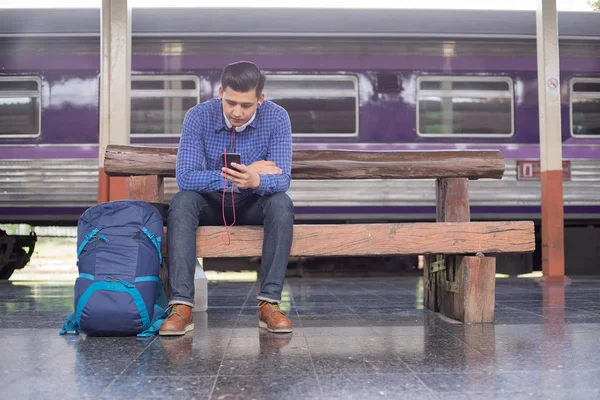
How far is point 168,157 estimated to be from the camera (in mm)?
4016

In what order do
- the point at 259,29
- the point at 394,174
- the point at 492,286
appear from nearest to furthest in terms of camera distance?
the point at 492,286, the point at 394,174, the point at 259,29

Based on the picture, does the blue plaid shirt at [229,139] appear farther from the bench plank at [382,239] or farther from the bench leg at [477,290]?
the bench leg at [477,290]

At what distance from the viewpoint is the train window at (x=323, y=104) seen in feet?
23.7

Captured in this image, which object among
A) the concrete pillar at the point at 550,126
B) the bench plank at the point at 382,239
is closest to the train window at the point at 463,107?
the concrete pillar at the point at 550,126

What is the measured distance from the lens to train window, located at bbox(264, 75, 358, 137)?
284 inches

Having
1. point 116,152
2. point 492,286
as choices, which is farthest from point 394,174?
point 116,152

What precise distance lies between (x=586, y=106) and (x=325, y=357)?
19.5ft

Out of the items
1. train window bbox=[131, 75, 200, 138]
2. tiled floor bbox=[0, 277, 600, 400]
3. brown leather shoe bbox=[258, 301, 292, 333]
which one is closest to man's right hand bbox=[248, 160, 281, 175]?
brown leather shoe bbox=[258, 301, 292, 333]

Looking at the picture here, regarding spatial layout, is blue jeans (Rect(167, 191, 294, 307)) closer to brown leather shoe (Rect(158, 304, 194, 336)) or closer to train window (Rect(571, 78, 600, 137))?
brown leather shoe (Rect(158, 304, 194, 336))

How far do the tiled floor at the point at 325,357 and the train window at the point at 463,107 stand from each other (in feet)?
10.2

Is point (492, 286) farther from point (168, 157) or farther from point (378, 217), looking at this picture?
point (378, 217)

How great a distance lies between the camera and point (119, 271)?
10.8 ft

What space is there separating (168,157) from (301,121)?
3.36 m

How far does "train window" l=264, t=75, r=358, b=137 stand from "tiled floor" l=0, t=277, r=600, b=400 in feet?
9.90
